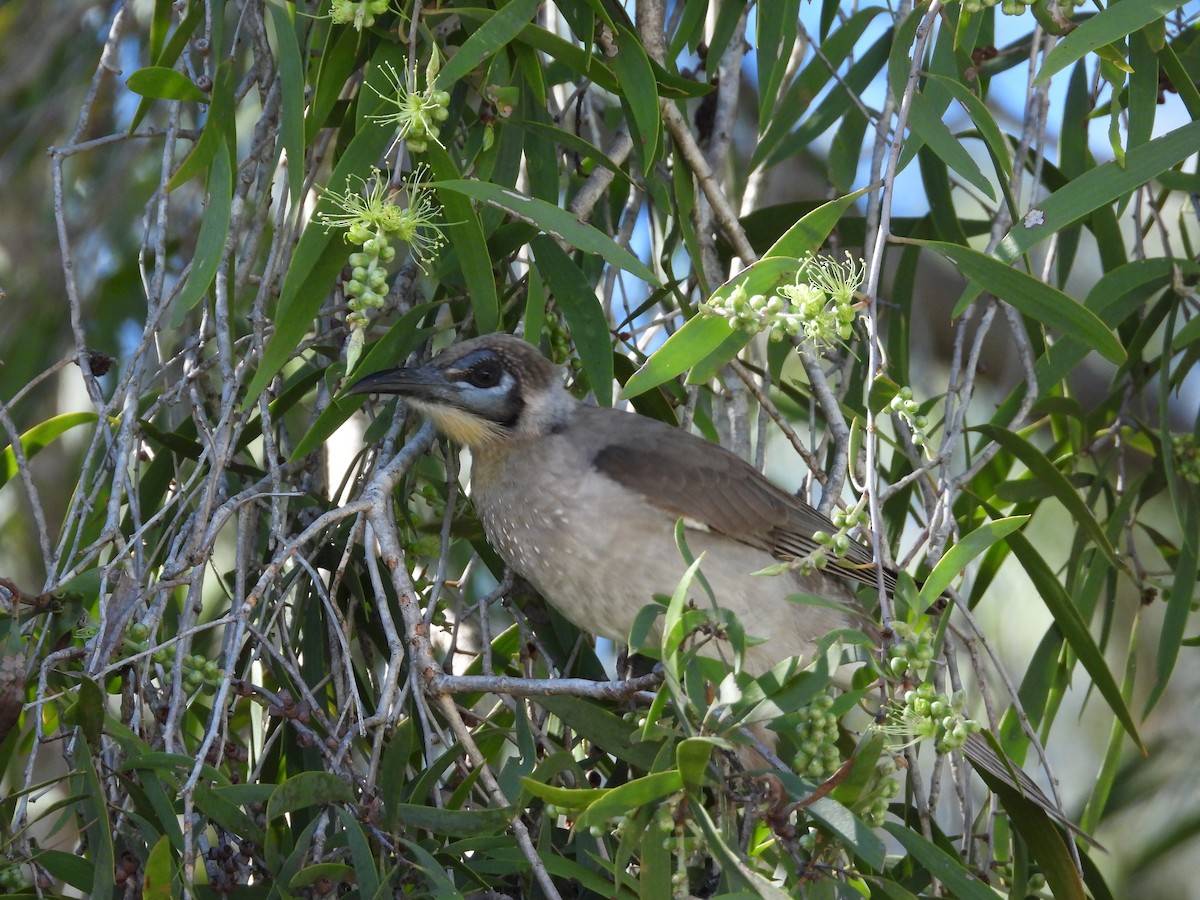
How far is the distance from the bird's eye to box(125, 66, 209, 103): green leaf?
2.65 ft

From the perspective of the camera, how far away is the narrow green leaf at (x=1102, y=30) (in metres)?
1.74

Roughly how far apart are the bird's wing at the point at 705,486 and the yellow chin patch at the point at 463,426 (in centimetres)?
21

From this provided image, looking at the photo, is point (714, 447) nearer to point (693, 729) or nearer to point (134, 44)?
point (693, 729)

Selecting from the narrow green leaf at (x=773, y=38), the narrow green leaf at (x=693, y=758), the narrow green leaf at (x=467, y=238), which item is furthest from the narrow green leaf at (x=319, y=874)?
the narrow green leaf at (x=773, y=38)

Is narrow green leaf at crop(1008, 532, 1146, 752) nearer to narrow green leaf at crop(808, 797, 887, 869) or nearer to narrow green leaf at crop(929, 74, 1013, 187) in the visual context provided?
narrow green leaf at crop(929, 74, 1013, 187)

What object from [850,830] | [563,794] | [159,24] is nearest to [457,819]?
[563,794]

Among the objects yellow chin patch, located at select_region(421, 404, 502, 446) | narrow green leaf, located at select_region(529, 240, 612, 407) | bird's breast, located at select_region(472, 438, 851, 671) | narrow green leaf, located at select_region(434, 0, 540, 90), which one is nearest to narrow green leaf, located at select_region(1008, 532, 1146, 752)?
bird's breast, located at select_region(472, 438, 851, 671)

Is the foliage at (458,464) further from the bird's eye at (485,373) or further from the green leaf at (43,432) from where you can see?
the bird's eye at (485,373)

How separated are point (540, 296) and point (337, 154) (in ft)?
1.83

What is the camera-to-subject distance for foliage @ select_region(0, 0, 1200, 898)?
170cm

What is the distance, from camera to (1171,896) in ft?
14.3

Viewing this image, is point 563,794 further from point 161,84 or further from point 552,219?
point 161,84

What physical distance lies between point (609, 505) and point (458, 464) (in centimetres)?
33

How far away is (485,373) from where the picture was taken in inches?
106
